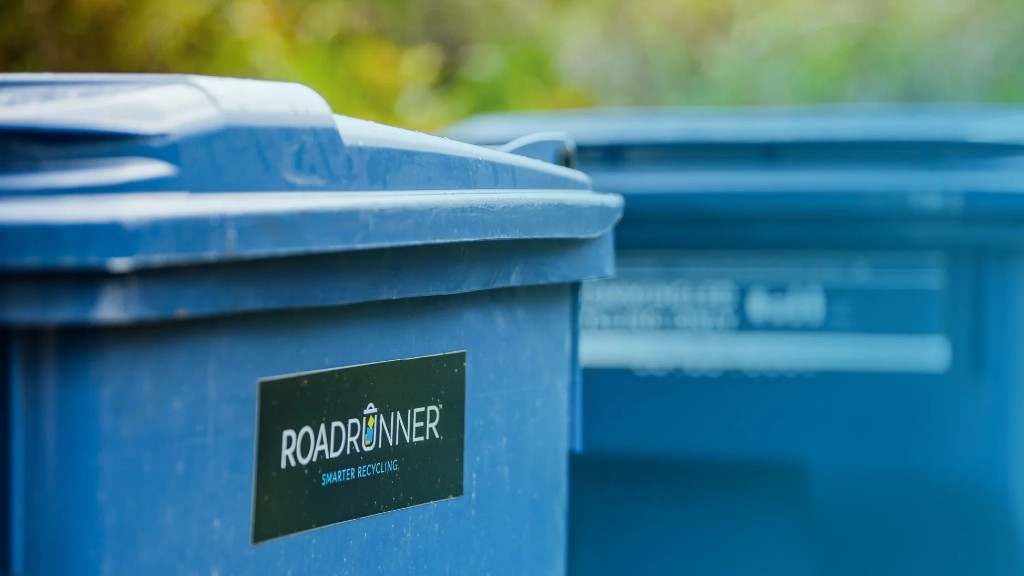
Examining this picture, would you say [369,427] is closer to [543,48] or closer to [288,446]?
[288,446]

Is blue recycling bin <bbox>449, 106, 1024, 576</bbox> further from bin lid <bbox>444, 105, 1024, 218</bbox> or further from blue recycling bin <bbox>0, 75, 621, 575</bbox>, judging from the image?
blue recycling bin <bbox>0, 75, 621, 575</bbox>

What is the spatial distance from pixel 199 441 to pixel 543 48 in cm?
945

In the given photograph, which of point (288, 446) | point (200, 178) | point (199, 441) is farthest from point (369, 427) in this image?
point (200, 178)

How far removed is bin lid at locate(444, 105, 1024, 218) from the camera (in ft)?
9.55

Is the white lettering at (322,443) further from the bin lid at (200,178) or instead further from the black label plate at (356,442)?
the bin lid at (200,178)

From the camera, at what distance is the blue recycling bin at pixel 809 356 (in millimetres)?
2943

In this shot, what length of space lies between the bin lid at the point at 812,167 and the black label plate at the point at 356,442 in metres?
1.29

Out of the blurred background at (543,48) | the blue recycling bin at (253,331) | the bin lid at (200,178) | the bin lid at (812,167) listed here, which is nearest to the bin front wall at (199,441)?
the blue recycling bin at (253,331)

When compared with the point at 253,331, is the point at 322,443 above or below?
below

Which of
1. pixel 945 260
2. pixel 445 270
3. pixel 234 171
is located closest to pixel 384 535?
pixel 445 270

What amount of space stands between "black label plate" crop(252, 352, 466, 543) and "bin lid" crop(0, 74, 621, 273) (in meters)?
0.19

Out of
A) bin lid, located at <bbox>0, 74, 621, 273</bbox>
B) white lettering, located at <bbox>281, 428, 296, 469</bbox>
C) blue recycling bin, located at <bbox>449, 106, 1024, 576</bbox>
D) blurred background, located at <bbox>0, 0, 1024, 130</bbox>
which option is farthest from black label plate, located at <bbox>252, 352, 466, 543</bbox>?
blurred background, located at <bbox>0, 0, 1024, 130</bbox>

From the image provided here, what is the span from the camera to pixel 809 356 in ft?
9.88

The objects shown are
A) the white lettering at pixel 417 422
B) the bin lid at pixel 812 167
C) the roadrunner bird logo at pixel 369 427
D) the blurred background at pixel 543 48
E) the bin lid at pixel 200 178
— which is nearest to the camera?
the bin lid at pixel 200 178
